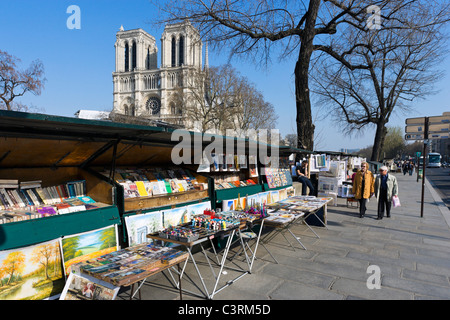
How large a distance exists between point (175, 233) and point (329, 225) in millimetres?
5237

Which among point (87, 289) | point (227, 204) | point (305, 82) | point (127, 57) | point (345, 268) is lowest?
point (345, 268)

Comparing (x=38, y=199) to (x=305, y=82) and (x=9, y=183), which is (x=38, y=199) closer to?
(x=9, y=183)

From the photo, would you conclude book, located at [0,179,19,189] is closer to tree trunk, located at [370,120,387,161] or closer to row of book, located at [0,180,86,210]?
row of book, located at [0,180,86,210]

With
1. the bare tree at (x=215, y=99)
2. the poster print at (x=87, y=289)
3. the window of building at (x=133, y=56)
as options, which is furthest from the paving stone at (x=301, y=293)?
the window of building at (x=133, y=56)

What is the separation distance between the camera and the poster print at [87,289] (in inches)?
93.3

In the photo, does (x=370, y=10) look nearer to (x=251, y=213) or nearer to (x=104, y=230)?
(x=251, y=213)

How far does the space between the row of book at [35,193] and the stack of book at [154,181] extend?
496mm

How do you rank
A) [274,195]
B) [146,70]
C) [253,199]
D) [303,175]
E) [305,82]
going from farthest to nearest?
[146,70], [305,82], [303,175], [274,195], [253,199]

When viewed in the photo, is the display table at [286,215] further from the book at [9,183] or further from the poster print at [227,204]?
the book at [9,183]

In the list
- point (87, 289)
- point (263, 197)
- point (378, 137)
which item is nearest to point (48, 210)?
point (87, 289)

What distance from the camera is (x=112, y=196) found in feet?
12.8

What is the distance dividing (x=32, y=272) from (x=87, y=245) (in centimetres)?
61

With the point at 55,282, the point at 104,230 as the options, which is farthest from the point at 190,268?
the point at 55,282

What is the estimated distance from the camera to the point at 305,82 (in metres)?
9.65
